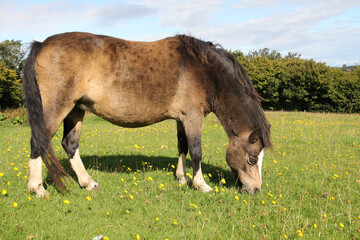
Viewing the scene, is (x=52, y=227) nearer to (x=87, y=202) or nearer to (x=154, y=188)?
(x=87, y=202)

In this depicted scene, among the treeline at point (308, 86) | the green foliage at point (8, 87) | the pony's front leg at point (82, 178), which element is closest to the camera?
the pony's front leg at point (82, 178)

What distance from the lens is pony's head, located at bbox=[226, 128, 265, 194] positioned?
4.94 meters

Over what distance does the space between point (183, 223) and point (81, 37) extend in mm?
3581

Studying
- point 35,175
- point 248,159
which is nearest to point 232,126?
point 248,159

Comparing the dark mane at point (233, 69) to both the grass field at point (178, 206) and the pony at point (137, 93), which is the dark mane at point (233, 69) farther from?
the grass field at point (178, 206)

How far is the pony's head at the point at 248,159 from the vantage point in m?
4.94

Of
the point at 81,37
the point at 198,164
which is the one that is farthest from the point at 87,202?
the point at 81,37

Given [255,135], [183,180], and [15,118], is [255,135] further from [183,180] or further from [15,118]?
[15,118]

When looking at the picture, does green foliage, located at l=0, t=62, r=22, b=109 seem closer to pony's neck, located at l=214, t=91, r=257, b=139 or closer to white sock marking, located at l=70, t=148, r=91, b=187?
white sock marking, located at l=70, t=148, r=91, b=187

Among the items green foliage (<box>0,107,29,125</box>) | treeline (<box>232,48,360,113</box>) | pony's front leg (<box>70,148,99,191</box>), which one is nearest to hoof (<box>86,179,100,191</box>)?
pony's front leg (<box>70,148,99,191</box>)

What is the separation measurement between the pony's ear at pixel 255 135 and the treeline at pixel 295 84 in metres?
32.1

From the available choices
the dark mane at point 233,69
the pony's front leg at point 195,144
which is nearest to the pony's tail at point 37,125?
the pony's front leg at point 195,144

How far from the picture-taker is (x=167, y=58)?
500 centimetres

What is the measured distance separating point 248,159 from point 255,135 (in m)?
0.49
